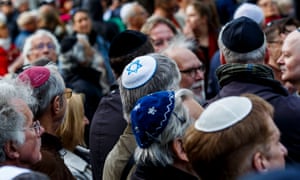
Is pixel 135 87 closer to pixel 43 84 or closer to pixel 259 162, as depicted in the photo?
pixel 43 84

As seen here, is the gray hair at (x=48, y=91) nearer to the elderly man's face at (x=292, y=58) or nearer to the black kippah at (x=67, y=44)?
the elderly man's face at (x=292, y=58)

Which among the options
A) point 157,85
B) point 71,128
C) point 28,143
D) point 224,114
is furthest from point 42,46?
point 224,114

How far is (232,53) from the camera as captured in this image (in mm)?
4688

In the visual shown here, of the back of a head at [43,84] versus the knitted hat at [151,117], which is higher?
the knitted hat at [151,117]

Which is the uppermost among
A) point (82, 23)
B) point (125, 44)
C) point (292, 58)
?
point (125, 44)

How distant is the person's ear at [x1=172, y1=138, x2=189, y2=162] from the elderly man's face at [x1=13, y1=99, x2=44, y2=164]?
71 cm

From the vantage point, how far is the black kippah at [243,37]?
4.67 metres

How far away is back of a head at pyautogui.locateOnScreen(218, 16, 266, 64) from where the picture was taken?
4641 millimetres

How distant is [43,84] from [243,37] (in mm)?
1290

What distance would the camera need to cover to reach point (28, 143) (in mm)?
3768

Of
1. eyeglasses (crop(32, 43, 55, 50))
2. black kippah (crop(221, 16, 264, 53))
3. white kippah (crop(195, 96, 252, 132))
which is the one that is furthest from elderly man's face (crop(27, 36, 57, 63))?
white kippah (crop(195, 96, 252, 132))

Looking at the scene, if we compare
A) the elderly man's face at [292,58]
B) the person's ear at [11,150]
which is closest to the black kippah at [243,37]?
the elderly man's face at [292,58]

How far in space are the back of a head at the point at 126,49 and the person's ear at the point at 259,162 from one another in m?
2.52

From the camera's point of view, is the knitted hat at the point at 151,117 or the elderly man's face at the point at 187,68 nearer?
the knitted hat at the point at 151,117
